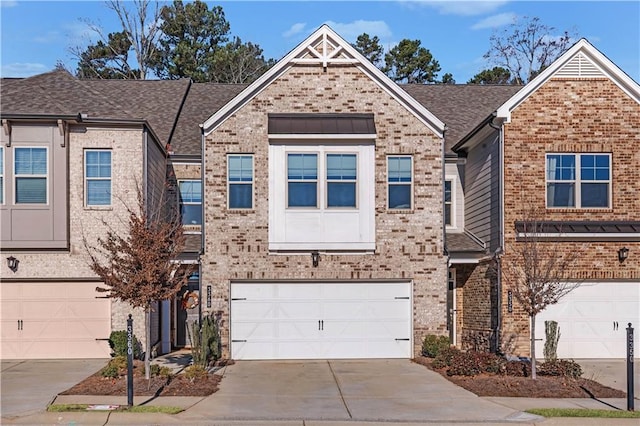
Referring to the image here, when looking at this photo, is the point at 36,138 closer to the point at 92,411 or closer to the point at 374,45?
the point at 92,411

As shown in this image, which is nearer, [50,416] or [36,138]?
[50,416]

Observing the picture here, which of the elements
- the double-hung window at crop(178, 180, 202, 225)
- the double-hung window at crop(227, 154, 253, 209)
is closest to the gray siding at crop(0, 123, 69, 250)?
the double-hung window at crop(227, 154, 253, 209)

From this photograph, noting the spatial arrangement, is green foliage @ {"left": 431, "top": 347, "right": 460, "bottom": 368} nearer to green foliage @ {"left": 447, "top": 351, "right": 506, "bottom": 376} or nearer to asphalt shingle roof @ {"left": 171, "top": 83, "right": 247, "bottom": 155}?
green foliage @ {"left": 447, "top": 351, "right": 506, "bottom": 376}

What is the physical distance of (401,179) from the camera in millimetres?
22594

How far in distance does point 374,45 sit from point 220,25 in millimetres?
10394

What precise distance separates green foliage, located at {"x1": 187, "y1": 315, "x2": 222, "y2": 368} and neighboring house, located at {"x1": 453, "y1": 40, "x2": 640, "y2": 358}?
750cm

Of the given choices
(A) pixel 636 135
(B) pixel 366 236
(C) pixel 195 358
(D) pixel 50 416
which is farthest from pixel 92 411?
(A) pixel 636 135

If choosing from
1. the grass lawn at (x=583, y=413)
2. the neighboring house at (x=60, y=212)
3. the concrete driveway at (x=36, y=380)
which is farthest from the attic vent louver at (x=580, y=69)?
the concrete driveway at (x=36, y=380)

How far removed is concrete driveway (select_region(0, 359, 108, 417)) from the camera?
14727mm

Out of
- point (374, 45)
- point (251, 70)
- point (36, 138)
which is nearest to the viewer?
point (36, 138)

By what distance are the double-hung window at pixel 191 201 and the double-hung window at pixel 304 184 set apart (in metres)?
4.02

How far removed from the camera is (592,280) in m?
22.1

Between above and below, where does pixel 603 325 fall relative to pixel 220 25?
below

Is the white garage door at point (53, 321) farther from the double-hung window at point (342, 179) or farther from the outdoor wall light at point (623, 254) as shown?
the outdoor wall light at point (623, 254)
